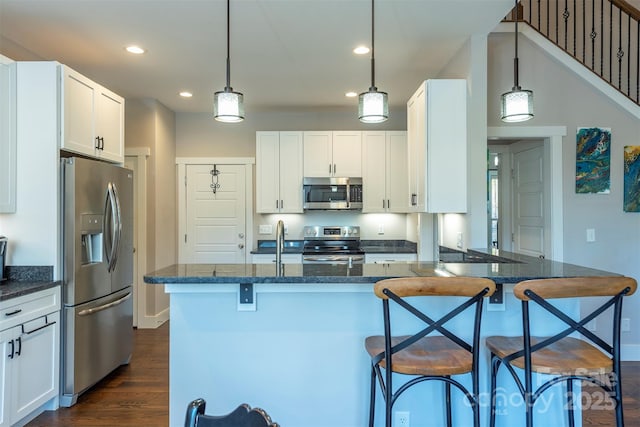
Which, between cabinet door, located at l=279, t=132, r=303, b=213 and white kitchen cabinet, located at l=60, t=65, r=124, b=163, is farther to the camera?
cabinet door, located at l=279, t=132, r=303, b=213

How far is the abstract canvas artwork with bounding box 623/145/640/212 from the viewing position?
11.3ft

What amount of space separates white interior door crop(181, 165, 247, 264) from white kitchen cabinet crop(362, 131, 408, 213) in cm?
165

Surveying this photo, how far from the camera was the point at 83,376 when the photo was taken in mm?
2809

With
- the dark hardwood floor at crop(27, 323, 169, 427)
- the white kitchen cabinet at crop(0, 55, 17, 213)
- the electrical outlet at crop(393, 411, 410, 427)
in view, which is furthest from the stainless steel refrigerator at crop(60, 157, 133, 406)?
the electrical outlet at crop(393, 411, 410, 427)

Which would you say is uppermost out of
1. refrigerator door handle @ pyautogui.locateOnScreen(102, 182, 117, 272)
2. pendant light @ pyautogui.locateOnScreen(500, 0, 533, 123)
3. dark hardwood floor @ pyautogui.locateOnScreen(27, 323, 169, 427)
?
pendant light @ pyautogui.locateOnScreen(500, 0, 533, 123)

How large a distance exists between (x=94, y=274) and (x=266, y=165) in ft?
7.83

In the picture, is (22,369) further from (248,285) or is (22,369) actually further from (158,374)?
(248,285)

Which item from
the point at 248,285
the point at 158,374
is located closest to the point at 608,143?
the point at 248,285

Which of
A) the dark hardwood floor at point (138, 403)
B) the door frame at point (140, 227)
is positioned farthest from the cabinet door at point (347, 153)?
the dark hardwood floor at point (138, 403)

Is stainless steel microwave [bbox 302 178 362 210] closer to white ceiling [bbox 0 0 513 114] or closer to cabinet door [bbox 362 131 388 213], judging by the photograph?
cabinet door [bbox 362 131 388 213]

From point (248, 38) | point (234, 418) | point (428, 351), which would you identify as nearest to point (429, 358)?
point (428, 351)

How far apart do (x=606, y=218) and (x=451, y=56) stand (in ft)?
6.48

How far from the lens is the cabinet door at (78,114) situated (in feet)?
8.99

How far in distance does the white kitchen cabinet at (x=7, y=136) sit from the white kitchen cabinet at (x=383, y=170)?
339cm
